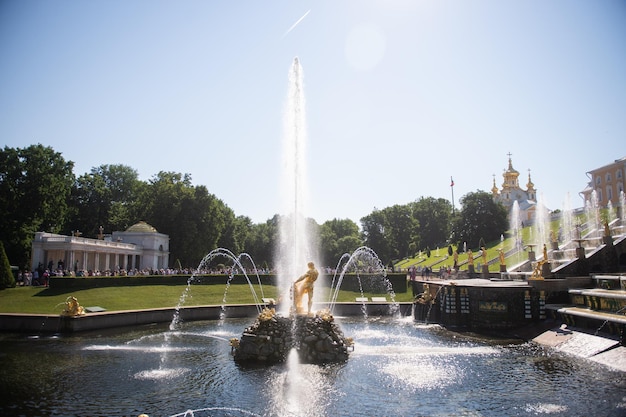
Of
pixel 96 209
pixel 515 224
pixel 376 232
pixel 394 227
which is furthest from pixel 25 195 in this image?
pixel 515 224

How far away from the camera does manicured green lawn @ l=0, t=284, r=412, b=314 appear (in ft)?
100

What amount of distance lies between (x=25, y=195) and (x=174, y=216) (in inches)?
712

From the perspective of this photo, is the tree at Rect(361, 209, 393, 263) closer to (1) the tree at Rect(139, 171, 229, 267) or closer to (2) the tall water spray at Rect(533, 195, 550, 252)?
(2) the tall water spray at Rect(533, 195, 550, 252)

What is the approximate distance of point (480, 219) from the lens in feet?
262

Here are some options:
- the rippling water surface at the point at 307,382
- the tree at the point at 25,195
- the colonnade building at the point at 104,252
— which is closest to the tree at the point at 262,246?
the colonnade building at the point at 104,252

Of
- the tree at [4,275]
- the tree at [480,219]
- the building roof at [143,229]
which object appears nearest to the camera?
the tree at [4,275]

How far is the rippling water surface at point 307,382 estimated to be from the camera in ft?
38.0

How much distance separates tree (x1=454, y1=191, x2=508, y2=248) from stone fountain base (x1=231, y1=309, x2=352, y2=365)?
66.3 m

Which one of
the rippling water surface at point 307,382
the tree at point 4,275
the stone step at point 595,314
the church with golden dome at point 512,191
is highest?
the church with golden dome at point 512,191

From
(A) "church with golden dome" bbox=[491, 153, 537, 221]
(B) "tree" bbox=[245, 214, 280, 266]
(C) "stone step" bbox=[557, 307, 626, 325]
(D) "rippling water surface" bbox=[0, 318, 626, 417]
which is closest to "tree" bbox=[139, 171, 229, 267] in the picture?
(B) "tree" bbox=[245, 214, 280, 266]

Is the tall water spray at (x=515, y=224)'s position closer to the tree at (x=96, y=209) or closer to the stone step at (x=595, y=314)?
the stone step at (x=595, y=314)

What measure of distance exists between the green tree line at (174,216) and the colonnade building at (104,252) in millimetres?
2255

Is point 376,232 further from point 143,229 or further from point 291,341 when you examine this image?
point 291,341

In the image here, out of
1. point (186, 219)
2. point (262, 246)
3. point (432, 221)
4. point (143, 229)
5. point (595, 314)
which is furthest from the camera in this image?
point (432, 221)
